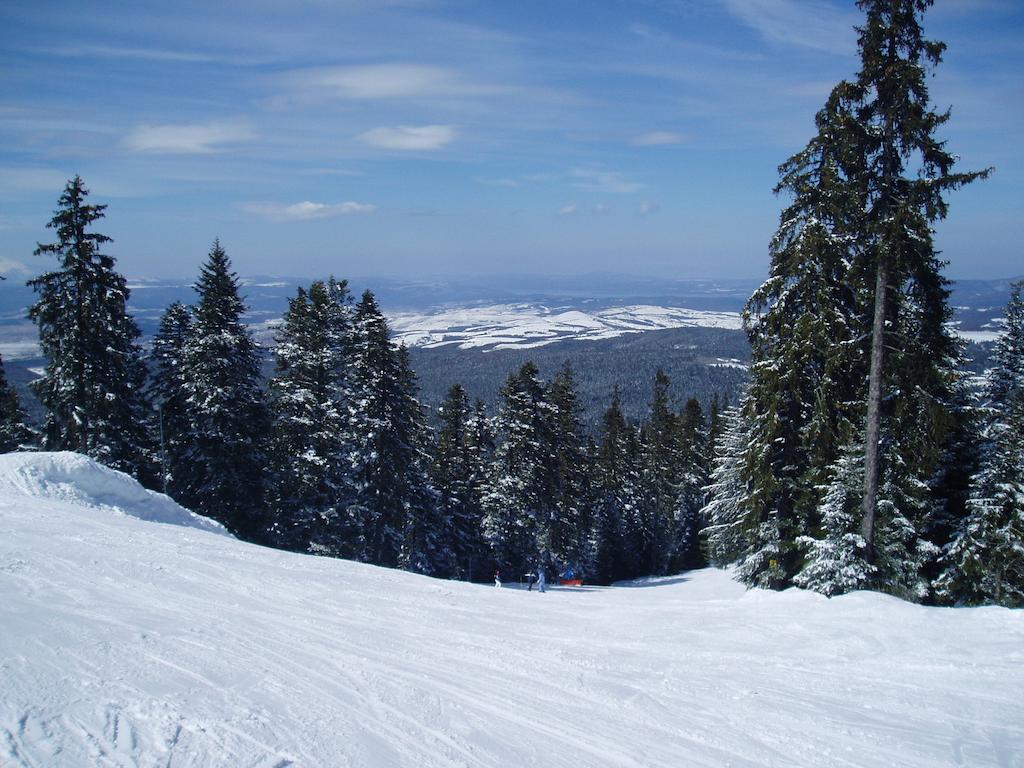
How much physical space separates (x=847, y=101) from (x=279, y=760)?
16233mm

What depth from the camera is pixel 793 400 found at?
17.6 m

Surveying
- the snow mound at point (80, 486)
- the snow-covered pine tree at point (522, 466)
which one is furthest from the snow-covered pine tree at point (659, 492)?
the snow mound at point (80, 486)

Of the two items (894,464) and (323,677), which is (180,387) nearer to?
(323,677)

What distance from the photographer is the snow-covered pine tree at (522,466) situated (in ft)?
105

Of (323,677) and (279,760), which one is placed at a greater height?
(279,760)

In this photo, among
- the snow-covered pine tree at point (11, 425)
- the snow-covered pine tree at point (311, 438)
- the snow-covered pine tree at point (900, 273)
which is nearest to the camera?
the snow-covered pine tree at point (900, 273)

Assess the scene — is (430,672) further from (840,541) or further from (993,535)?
(993,535)

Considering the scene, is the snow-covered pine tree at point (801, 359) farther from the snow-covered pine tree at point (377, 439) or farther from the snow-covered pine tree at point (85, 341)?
the snow-covered pine tree at point (85, 341)

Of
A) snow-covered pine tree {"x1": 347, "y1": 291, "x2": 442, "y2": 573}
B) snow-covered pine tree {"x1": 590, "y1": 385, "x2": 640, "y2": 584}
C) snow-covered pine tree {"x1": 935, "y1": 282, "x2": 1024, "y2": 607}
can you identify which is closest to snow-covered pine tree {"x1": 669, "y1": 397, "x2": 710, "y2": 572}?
snow-covered pine tree {"x1": 590, "y1": 385, "x2": 640, "y2": 584}

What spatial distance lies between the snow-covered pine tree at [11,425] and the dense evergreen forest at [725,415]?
0.20 meters

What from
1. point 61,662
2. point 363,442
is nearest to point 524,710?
point 61,662

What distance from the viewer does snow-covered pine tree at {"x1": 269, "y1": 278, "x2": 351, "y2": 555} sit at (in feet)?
82.3

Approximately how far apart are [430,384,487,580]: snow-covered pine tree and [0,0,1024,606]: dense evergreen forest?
0.17m

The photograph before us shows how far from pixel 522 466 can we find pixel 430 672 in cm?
2350
